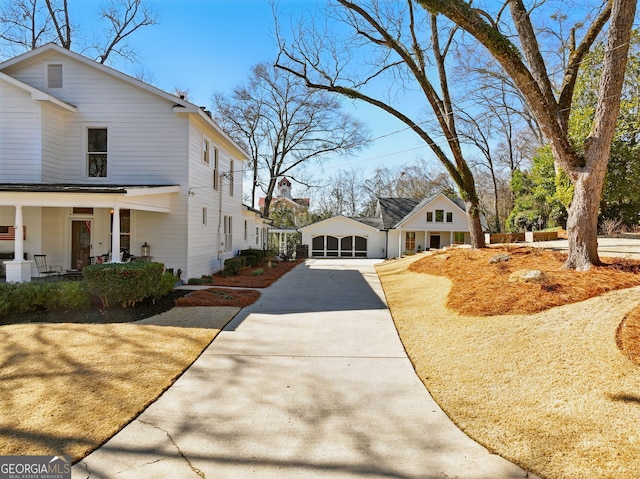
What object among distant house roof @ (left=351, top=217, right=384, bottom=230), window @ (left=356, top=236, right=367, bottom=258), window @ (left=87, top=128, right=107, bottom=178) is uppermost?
window @ (left=87, top=128, right=107, bottom=178)

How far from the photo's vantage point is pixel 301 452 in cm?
331

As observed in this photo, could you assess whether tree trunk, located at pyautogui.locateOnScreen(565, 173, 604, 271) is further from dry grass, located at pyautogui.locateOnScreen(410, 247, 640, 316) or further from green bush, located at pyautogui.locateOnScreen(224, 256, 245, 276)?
green bush, located at pyautogui.locateOnScreen(224, 256, 245, 276)

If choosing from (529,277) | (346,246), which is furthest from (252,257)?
(346,246)

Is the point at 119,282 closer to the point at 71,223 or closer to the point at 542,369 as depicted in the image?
the point at 71,223

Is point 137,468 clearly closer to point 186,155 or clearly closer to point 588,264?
point 588,264

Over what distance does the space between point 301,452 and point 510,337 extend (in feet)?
12.3

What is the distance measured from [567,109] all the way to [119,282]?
415 inches

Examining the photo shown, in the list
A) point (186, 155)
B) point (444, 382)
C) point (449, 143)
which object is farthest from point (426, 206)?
point (444, 382)

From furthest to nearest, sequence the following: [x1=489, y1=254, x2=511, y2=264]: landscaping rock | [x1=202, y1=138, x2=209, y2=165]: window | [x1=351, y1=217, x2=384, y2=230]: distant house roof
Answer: [x1=351, y1=217, x2=384, y2=230]: distant house roof < [x1=202, y1=138, x2=209, y2=165]: window < [x1=489, y1=254, x2=511, y2=264]: landscaping rock

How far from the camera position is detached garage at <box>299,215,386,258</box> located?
3158cm

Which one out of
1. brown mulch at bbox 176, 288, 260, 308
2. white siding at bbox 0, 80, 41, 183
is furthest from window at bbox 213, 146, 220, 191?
brown mulch at bbox 176, 288, 260, 308

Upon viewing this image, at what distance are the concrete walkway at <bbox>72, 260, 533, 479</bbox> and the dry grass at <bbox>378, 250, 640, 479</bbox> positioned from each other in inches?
12.5

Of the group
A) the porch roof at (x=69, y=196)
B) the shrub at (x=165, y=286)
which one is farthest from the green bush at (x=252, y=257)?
the porch roof at (x=69, y=196)

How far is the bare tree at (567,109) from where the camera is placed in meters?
7.59
